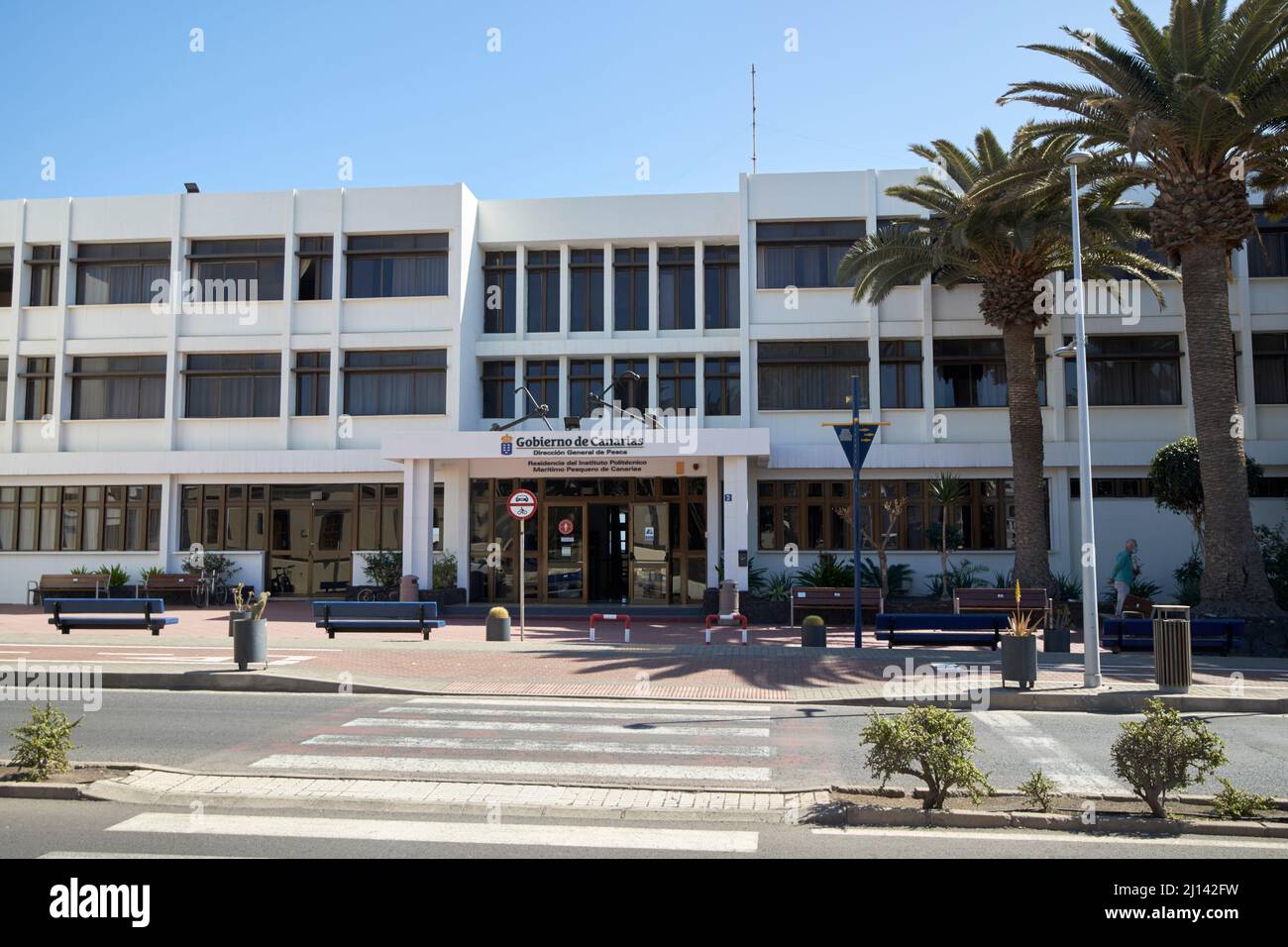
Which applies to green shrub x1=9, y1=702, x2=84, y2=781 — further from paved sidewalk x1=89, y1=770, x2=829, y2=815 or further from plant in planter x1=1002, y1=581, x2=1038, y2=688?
plant in planter x1=1002, y1=581, x2=1038, y2=688

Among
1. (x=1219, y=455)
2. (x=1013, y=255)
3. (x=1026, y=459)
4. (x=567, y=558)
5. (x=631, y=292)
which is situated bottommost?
(x=567, y=558)

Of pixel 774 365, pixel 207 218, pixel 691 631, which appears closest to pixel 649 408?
pixel 774 365

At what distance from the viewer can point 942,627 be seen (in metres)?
17.6

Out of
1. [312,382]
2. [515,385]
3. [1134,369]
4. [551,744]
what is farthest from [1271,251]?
[312,382]

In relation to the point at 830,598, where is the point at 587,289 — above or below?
above

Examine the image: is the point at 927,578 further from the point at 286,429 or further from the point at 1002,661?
the point at 286,429

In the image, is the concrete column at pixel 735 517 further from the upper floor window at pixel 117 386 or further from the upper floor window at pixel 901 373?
the upper floor window at pixel 117 386

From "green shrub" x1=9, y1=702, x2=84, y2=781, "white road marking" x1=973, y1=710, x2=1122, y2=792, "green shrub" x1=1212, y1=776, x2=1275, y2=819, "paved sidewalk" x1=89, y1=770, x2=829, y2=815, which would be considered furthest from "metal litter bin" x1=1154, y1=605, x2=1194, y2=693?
"green shrub" x1=9, y1=702, x2=84, y2=781

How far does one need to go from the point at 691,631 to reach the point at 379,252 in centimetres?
1443

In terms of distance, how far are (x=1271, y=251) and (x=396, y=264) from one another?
23.9 metres

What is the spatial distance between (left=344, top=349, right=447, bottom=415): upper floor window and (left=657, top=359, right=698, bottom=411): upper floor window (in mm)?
6028

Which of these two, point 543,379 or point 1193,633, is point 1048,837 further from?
point 543,379

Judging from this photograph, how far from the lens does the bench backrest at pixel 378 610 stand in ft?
63.1

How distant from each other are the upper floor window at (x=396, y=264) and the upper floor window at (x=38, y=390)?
934 cm
